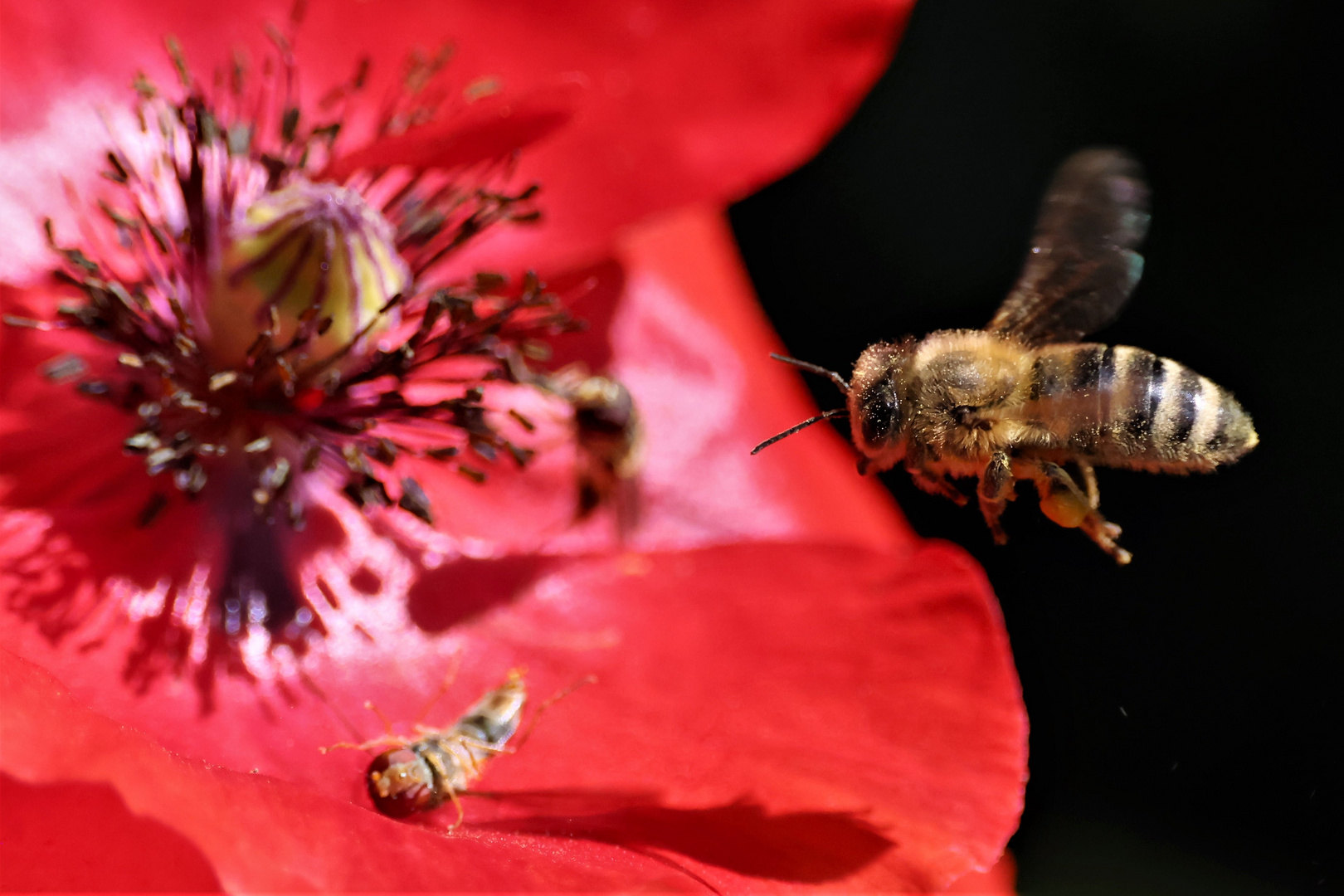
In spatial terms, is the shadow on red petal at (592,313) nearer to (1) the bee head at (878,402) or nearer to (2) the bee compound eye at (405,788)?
(1) the bee head at (878,402)

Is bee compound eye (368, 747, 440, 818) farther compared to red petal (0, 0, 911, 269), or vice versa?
red petal (0, 0, 911, 269)

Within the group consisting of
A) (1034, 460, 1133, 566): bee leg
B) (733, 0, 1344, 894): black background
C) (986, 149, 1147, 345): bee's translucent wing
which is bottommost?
(733, 0, 1344, 894): black background

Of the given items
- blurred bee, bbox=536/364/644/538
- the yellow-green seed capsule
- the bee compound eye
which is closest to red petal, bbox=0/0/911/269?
blurred bee, bbox=536/364/644/538

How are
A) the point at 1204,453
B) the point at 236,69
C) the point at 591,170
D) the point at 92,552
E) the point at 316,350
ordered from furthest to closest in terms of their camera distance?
the point at 591,170, the point at 236,69, the point at 316,350, the point at 92,552, the point at 1204,453

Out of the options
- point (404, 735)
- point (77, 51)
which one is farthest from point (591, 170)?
point (404, 735)

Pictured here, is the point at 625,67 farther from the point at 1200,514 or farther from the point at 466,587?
the point at 1200,514

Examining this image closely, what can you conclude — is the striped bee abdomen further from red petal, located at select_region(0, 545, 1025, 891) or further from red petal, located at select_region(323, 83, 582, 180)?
red petal, located at select_region(323, 83, 582, 180)

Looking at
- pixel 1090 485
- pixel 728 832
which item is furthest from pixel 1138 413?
pixel 728 832

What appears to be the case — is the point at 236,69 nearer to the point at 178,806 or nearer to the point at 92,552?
the point at 92,552
